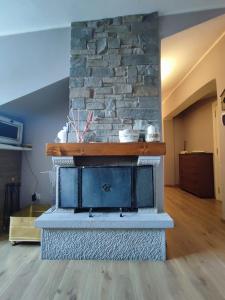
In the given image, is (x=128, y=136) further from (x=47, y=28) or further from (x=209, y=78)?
(x=209, y=78)

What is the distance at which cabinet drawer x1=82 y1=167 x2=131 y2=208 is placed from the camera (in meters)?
2.24

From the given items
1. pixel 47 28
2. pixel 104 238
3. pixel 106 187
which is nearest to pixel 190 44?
pixel 47 28

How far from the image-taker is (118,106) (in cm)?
254

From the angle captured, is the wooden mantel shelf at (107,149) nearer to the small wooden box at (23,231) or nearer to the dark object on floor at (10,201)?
the small wooden box at (23,231)

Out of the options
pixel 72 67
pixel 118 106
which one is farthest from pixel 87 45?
pixel 118 106

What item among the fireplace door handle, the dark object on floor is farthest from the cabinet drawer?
the dark object on floor

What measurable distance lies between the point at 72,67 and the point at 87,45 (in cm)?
33

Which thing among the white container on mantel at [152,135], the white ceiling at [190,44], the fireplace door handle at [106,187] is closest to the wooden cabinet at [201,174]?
the white ceiling at [190,44]

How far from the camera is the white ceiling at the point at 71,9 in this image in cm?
239

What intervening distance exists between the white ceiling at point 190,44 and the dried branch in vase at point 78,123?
1371mm

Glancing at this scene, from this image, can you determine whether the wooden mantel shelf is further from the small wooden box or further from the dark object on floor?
the dark object on floor

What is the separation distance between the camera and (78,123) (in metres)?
2.52

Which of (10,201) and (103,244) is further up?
(10,201)

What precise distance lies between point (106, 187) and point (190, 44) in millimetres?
2328
